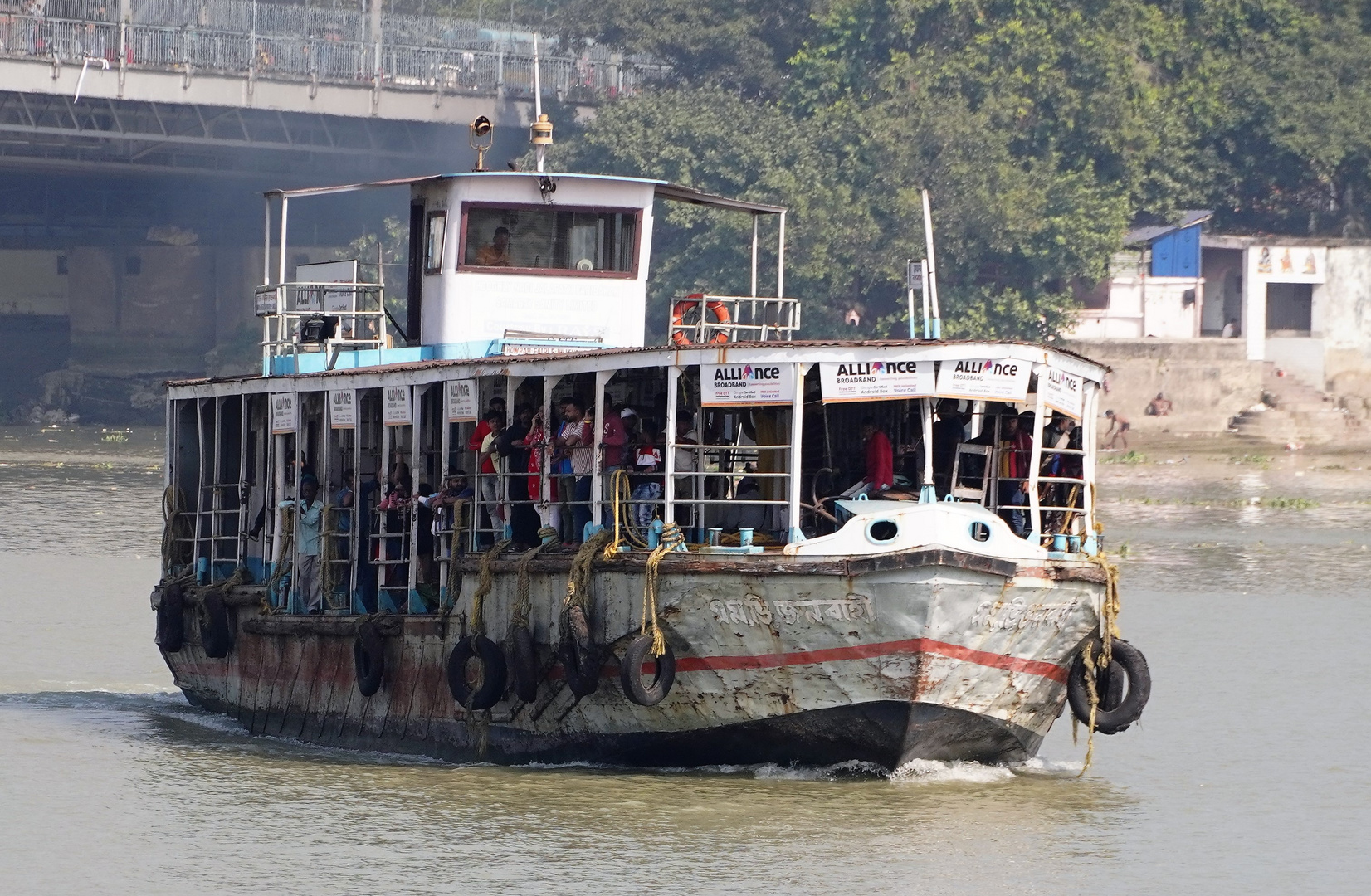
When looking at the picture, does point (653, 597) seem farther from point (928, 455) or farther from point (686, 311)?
point (686, 311)

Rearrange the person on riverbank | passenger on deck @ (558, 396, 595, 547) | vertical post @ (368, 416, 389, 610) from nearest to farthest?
passenger on deck @ (558, 396, 595, 547), vertical post @ (368, 416, 389, 610), the person on riverbank

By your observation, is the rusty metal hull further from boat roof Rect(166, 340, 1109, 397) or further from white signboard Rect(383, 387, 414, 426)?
white signboard Rect(383, 387, 414, 426)

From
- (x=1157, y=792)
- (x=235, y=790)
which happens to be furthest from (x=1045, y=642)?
(x=235, y=790)

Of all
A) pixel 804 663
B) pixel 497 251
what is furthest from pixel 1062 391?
pixel 497 251

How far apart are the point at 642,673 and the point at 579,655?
0.44 meters

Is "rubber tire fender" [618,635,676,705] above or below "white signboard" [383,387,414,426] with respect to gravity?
below

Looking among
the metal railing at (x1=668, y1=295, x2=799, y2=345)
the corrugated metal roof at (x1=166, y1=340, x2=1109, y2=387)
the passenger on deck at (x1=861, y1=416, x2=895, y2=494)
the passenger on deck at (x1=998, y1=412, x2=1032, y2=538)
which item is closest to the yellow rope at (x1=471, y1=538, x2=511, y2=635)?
the corrugated metal roof at (x1=166, y1=340, x2=1109, y2=387)

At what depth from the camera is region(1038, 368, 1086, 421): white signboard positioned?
49.5 feet

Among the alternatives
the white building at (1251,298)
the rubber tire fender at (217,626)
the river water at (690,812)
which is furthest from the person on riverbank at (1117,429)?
the rubber tire fender at (217,626)

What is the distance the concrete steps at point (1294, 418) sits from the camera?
47531 millimetres

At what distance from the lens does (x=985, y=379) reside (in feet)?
48.7

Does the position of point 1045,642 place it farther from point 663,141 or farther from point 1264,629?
point 663,141

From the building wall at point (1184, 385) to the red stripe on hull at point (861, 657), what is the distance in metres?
34.3

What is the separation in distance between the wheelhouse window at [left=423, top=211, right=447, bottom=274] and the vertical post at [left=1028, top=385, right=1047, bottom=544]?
19.6 feet
